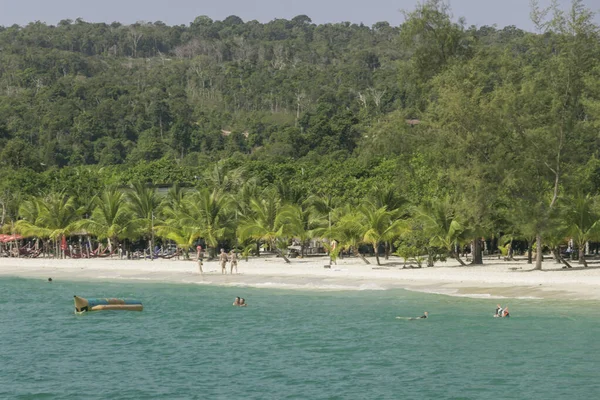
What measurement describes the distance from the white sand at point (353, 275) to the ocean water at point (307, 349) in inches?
76.6

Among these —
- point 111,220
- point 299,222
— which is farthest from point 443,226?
point 111,220

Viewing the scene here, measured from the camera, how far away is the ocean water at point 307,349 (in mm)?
21188

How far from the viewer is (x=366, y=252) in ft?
193

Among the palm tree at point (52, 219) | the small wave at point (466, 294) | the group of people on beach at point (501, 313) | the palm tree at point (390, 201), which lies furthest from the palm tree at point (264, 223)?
the group of people on beach at point (501, 313)

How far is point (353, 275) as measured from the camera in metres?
42.4

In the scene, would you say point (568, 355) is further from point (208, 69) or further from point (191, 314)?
point (208, 69)

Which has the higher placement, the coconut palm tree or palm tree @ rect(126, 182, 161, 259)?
palm tree @ rect(126, 182, 161, 259)

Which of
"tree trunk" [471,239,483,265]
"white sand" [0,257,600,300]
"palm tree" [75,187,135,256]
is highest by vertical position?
"palm tree" [75,187,135,256]

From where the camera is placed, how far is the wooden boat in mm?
34375

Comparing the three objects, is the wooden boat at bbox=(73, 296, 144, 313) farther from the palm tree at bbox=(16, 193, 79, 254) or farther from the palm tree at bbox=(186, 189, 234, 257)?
the palm tree at bbox=(16, 193, 79, 254)

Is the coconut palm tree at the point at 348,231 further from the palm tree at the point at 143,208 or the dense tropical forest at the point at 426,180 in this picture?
the palm tree at the point at 143,208

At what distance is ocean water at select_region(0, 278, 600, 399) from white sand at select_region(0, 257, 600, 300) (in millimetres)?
1946

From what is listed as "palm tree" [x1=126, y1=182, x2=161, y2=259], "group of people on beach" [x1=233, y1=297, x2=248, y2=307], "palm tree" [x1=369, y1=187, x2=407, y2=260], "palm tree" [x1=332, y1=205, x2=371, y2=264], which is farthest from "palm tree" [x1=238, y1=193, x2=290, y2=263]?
"group of people on beach" [x1=233, y1=297, x2=248, y2=307]

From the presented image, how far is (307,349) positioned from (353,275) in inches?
655
